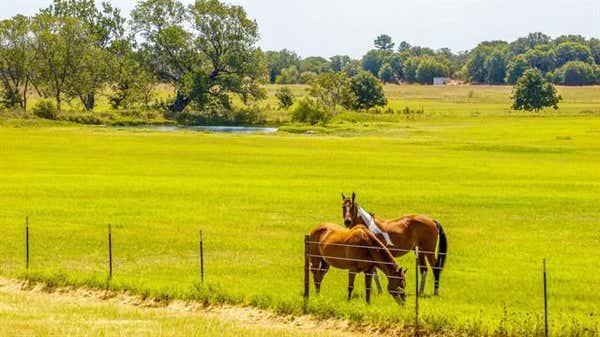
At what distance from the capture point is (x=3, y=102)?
140m

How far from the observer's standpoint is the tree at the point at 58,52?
471 ft

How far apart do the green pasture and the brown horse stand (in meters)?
0.53

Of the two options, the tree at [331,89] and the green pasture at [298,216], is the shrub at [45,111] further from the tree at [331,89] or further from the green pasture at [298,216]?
the tree at [331,89]

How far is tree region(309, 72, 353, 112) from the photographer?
154 m

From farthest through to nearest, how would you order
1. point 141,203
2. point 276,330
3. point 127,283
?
point 141,203
point 127,283
point 276,330

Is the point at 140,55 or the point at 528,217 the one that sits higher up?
the point at 140,55

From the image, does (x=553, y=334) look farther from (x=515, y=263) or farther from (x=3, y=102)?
(x=3, y=102)

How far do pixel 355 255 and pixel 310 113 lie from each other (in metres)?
106

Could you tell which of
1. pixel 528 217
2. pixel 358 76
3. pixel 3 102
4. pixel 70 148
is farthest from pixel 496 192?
pixel 358 76

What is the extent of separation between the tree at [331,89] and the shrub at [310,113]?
24.5 m

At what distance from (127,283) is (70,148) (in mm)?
58993

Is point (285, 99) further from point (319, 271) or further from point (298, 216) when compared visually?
point (319, 271)

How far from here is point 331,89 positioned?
15600 cm

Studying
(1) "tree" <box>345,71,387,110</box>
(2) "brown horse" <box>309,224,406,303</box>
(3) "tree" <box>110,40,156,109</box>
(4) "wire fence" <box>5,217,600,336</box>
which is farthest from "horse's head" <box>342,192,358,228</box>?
(1) "tree" <box>345,71,387,110</box>
